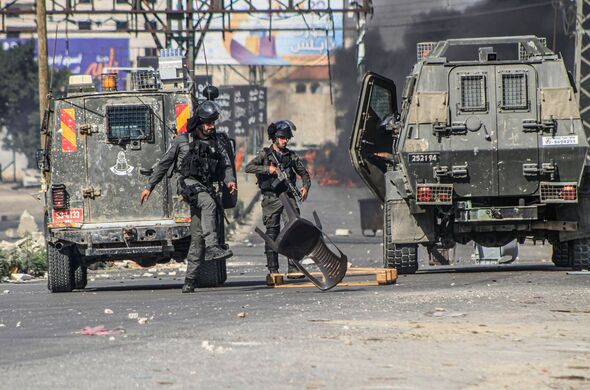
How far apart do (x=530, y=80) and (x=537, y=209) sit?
59.0 inches

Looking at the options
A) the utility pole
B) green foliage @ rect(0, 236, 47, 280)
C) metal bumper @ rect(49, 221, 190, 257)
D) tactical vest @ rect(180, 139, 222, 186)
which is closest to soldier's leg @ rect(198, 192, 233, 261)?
tactical vest @ rect(180, 139, 222, 186)

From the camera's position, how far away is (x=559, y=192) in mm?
16062

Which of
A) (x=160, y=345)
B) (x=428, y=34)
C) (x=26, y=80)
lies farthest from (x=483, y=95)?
(x=26, y=80)

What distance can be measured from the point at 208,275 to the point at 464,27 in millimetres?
33758

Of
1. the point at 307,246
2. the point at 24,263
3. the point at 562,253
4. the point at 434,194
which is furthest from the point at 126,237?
the point at 24,263

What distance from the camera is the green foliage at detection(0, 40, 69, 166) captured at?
277 ft

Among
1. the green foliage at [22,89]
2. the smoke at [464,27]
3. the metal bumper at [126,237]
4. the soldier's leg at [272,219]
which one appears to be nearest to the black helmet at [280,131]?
Result: the soldier's leg at [272,219]

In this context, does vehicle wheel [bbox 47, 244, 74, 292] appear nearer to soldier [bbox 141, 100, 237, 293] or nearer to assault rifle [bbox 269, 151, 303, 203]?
soldier [bbox 141, 100, 237, 293]

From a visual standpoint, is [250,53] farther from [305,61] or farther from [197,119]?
[197,119]

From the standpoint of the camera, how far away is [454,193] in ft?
53.7

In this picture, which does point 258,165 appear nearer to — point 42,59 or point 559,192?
point 559,192

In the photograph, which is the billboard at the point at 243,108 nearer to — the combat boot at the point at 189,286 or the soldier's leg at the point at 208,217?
the combat boot at the point at 189,286

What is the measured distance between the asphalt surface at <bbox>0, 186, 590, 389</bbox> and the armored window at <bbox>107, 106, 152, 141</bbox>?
186 centimetres

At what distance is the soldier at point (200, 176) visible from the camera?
14.5 m
